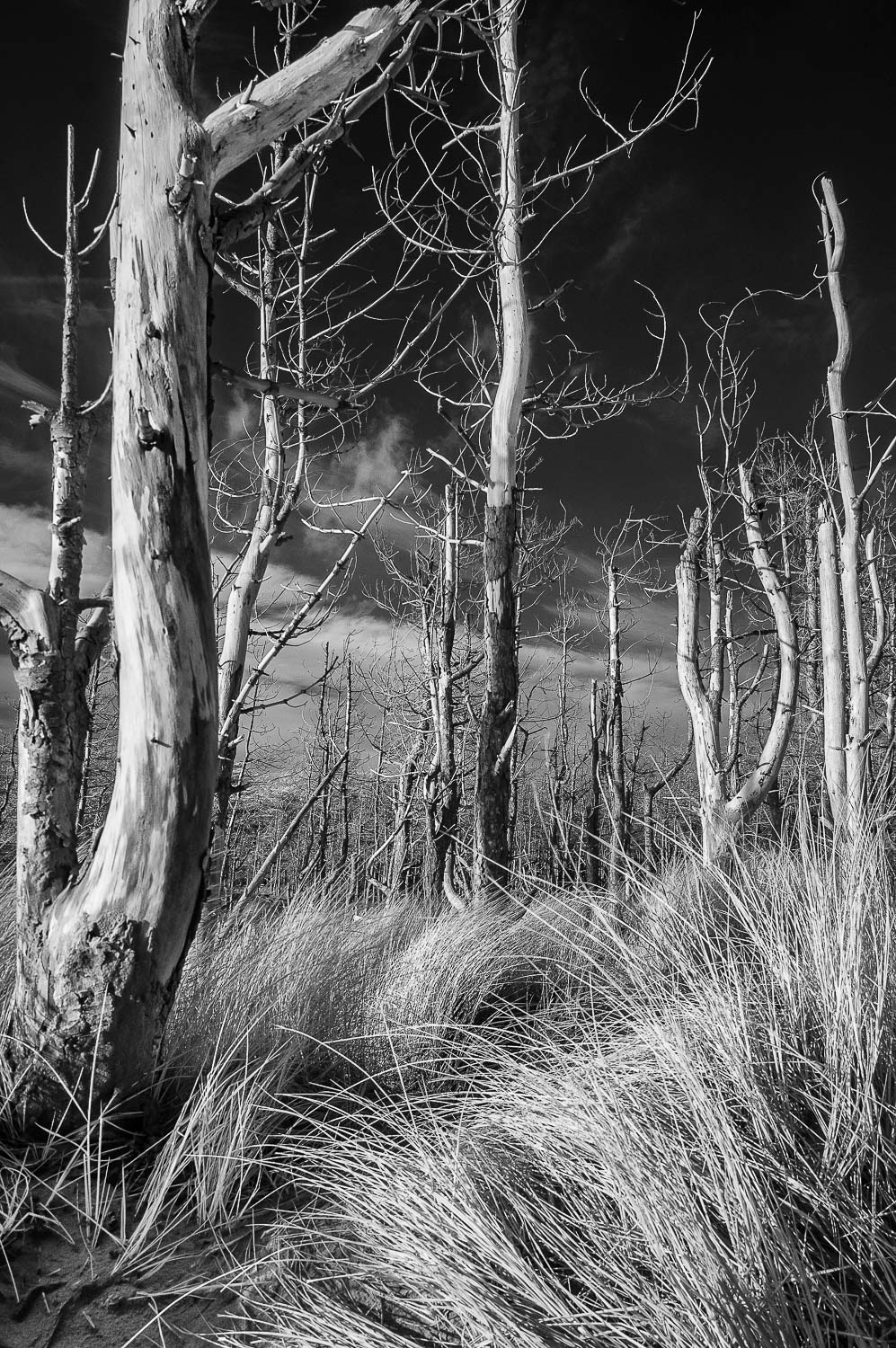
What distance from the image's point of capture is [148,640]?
103 inches

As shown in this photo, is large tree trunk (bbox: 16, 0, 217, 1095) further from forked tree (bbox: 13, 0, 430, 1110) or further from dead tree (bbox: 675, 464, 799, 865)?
dead tree (bbox: 675, 464, 799, 865)

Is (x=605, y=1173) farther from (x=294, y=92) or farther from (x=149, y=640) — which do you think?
(x=294, y=92)

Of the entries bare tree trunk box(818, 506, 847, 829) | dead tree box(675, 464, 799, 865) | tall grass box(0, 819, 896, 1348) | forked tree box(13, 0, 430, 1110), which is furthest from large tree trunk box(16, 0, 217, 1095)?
bare tree trunk box(818, 506, 847, 829)

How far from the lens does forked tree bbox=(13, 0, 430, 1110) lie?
2.54 metres

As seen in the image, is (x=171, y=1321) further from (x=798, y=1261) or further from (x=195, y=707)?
(x=195, y=707)

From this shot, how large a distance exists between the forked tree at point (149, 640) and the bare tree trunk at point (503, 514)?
3.17 meters

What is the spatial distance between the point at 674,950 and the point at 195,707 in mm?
1863

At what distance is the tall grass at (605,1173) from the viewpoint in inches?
60.2

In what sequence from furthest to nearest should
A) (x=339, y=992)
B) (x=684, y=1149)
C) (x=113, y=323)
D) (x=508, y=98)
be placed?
(x=508, y=98)
(x=339, y=992)
(x=113, y=323)
(x=684, y=1149)

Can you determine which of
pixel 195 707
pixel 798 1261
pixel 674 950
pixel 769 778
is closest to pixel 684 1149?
pixel 798 1261

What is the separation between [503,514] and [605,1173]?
4.94 m

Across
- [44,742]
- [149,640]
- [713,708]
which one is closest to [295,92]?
[149,640]

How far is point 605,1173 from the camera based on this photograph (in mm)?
1842

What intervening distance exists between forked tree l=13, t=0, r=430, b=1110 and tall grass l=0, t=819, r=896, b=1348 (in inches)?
16.5
